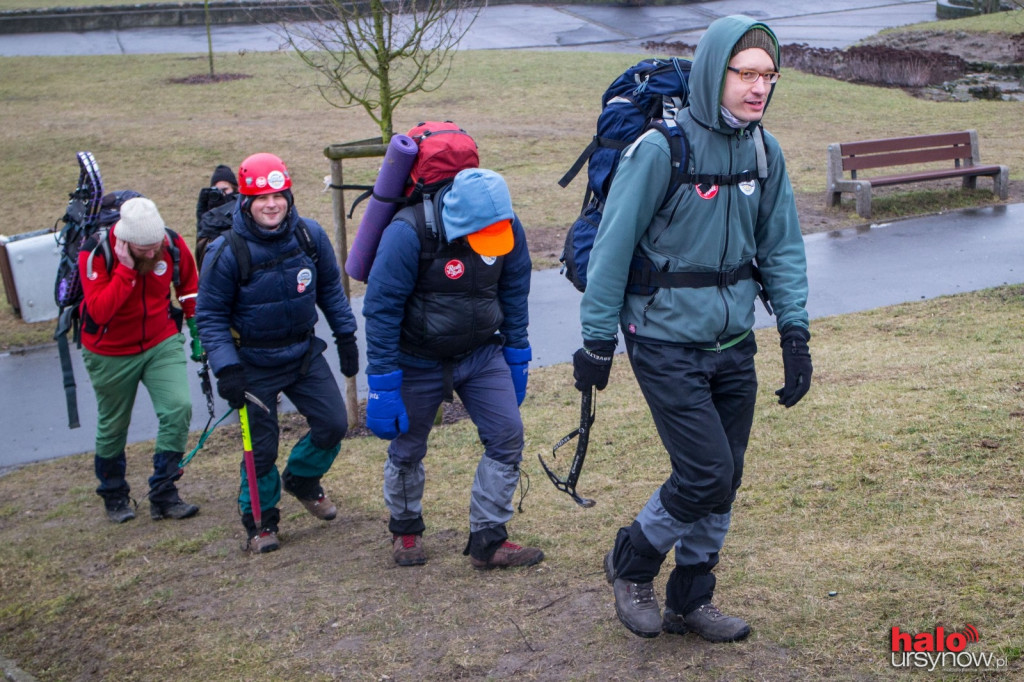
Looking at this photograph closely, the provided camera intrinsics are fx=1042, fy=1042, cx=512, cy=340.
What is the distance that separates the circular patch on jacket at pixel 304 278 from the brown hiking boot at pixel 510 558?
1.55 meters

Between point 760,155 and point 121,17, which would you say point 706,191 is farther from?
point 121,17

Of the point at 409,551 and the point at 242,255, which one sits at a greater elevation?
the point at 242,255

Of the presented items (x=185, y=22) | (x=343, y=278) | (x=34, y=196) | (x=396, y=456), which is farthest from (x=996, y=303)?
(x=185, y=22)

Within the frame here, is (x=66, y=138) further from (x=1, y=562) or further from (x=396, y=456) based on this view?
Result: (x=396, y=456)

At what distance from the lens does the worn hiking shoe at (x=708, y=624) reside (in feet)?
12.4

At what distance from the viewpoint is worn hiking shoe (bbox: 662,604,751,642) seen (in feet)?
12.4

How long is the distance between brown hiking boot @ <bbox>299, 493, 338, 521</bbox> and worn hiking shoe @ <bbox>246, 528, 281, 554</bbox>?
0.34 m

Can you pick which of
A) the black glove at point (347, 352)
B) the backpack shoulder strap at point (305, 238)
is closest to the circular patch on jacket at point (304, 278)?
the backpack shoulder strap at point (305, 238)

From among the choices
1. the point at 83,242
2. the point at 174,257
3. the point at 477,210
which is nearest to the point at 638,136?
the point at 477,210

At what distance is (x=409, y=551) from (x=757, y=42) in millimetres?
2782

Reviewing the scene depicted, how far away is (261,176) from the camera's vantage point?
4859mm

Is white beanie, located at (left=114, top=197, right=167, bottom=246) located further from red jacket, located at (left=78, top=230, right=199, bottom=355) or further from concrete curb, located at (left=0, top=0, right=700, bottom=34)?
concrete curb, located at (left=0, top=0, right=700, bottom=34)

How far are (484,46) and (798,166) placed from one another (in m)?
13.8

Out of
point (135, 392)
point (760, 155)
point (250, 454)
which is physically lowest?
point (250, 454)
